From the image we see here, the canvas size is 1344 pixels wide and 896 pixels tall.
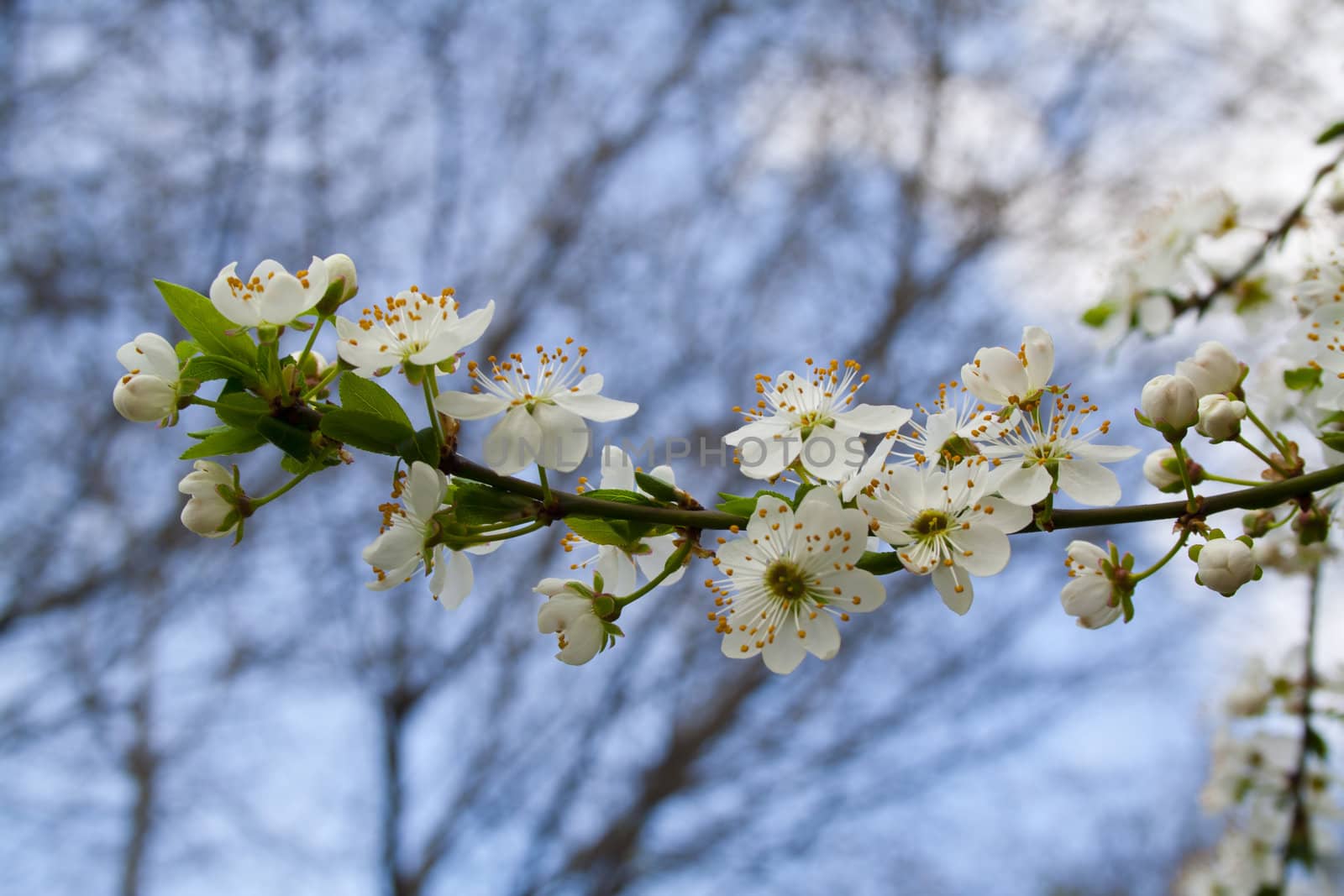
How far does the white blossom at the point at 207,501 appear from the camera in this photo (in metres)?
1.01

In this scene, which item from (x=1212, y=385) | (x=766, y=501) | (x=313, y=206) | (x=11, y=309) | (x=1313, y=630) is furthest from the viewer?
(x=313, y=206)

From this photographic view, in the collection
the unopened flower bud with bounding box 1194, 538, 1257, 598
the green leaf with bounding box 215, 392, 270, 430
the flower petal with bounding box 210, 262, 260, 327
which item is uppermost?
the flower petal with bounding box 210, 262, 260, 327

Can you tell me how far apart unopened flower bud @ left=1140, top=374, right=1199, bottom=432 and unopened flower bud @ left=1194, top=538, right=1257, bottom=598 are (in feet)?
0.39

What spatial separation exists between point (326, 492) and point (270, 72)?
7.47 feet

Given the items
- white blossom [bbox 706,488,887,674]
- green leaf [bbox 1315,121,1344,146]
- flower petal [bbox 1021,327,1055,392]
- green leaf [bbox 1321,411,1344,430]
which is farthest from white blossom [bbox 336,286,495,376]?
green leaf [bbox 1315,121,1344,146]

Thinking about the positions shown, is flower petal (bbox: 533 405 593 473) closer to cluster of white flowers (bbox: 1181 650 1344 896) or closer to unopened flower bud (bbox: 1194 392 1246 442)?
unopened flower bud (bbox: 1194 392 1246 442)

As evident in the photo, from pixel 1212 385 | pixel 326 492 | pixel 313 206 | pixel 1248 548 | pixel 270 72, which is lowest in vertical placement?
pixel 1248 548

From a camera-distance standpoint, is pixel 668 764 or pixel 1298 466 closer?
pixel 1298 466

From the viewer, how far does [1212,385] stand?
109cm

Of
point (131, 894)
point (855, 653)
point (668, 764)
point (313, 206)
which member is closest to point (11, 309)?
point (313, 206)

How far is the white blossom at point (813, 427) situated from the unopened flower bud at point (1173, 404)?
0.24 meters

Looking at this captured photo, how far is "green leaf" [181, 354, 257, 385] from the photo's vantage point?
945 millimetres

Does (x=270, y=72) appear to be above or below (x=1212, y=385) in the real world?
above

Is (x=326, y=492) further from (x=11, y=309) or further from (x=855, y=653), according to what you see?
(x=855, y=653)
